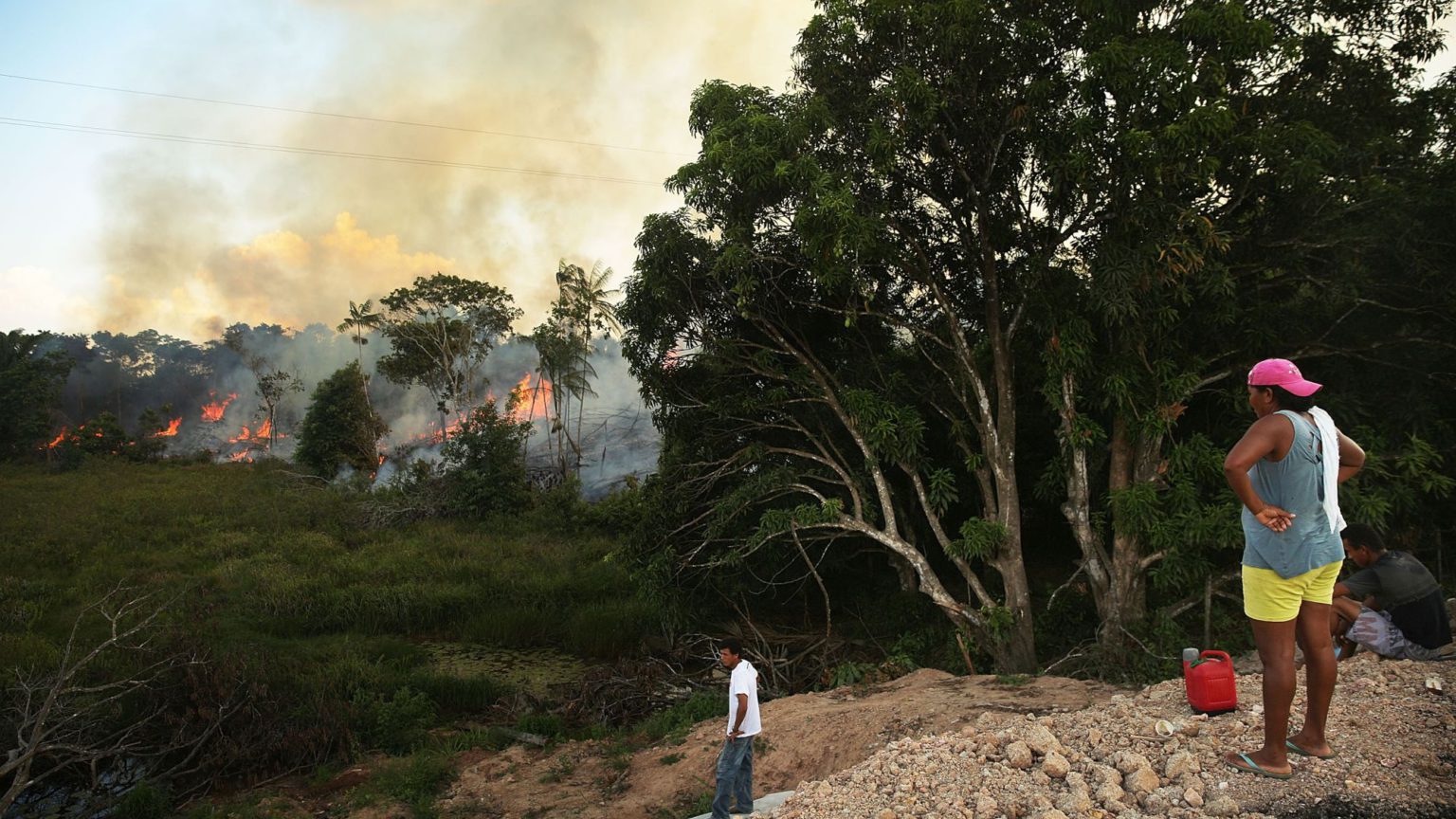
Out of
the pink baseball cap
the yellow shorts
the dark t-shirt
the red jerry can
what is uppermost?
the pink baseball cap

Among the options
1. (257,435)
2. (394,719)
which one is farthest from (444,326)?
(394,719)

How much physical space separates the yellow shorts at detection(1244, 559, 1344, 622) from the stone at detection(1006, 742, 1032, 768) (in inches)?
50.4

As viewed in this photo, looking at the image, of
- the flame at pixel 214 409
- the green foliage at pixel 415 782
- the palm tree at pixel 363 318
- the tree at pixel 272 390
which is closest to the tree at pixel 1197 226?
the green foliage at pixel 415 782

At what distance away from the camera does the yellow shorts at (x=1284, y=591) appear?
3.18 m

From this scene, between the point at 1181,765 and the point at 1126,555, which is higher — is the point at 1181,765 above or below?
below

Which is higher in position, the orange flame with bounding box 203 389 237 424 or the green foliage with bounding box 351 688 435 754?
the orange flame with bounding box 203 389 237 424

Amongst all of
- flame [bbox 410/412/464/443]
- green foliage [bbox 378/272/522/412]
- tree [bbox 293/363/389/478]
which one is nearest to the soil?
green foliage [bbox 378/272/522/412]

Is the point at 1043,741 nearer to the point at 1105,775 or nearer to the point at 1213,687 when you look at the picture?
the point at 1105,775

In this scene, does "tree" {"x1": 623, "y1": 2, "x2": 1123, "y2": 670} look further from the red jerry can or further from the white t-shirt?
the red jerry can

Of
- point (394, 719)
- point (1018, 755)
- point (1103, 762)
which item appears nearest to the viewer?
point (1103, 762)

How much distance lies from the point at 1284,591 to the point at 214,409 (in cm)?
5620

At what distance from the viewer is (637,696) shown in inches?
420

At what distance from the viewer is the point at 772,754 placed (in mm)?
7012

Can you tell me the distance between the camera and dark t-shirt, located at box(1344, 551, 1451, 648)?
Result: 4801mm
